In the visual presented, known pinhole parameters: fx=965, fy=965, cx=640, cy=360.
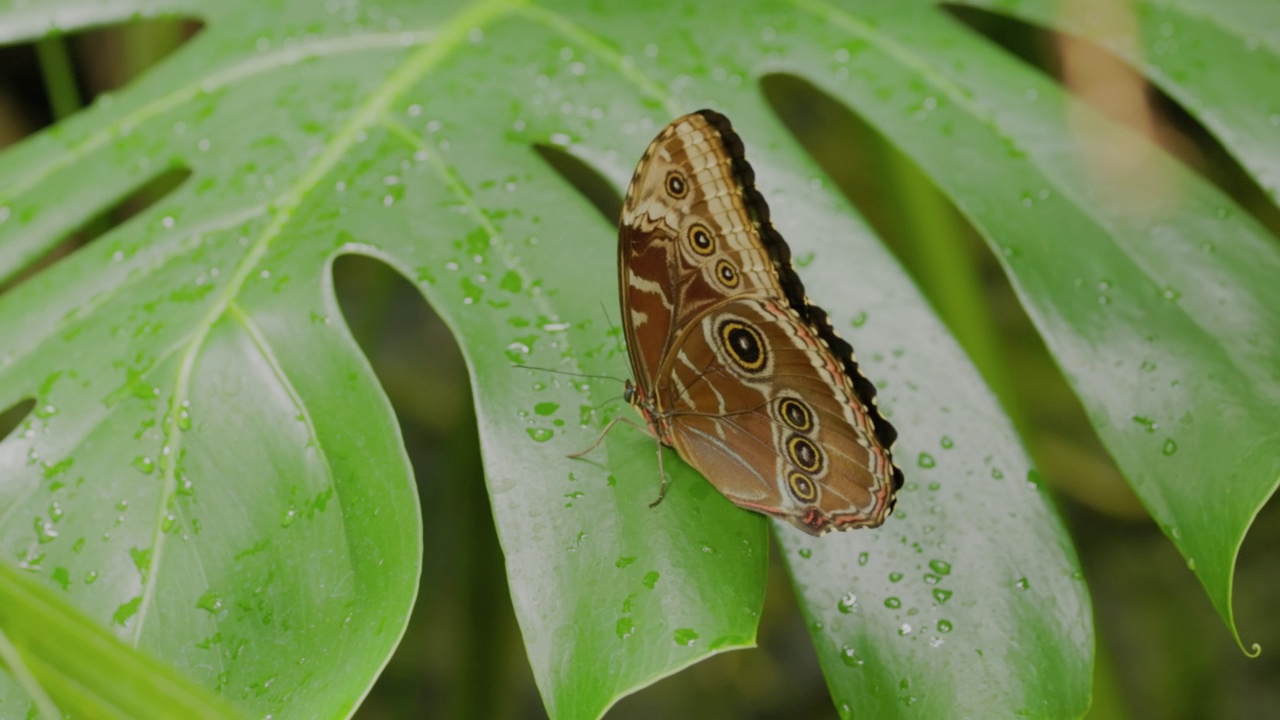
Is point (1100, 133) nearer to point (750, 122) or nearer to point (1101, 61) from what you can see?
point (750, 122)

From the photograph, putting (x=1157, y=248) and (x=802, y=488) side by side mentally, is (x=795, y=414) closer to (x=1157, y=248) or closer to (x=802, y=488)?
(x=802, y=488)

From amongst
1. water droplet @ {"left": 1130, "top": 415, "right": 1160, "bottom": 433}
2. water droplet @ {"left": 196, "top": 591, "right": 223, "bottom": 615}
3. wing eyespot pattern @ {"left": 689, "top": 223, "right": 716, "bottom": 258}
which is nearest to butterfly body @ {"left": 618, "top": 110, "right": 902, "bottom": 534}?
wing eyespot pattern @ {"left": 689, "top": 223, "right": 716, "bottom": 258}

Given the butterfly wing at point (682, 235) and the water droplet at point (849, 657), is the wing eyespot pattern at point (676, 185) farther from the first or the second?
the water droplet at point (849, 657)

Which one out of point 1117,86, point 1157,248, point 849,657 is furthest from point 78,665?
point 1117,86

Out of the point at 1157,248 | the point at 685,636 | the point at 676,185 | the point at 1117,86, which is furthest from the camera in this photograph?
the point at 1117,86

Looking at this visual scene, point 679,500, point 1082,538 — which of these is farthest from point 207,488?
point 1082,538

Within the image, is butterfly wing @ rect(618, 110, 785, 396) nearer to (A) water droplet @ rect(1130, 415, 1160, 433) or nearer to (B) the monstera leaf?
(B) the monstera leaf
